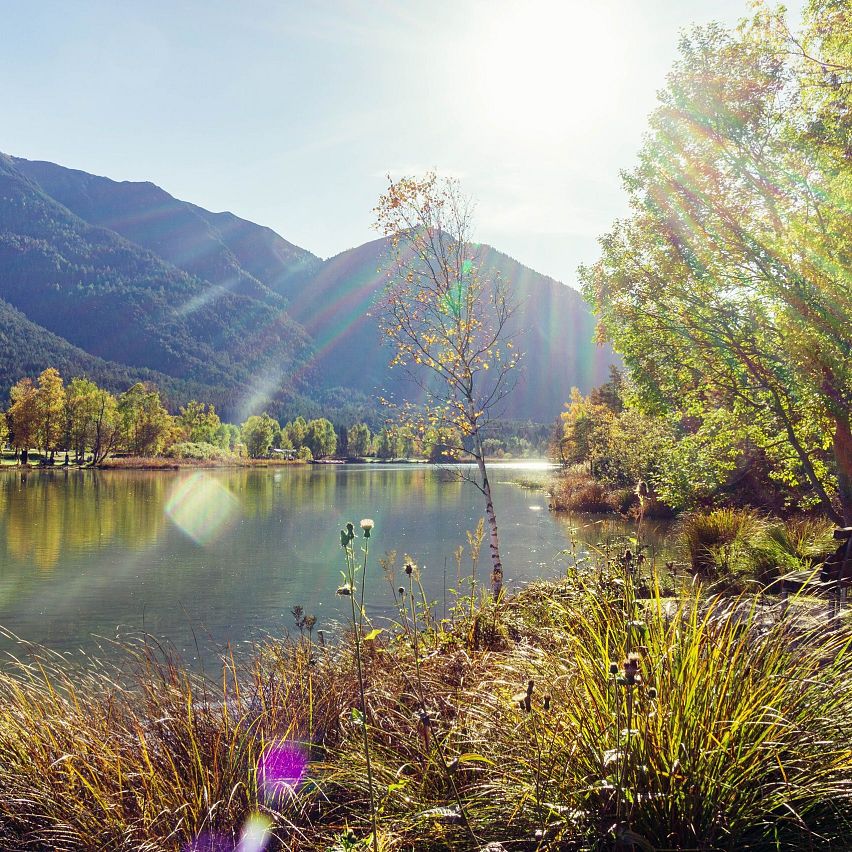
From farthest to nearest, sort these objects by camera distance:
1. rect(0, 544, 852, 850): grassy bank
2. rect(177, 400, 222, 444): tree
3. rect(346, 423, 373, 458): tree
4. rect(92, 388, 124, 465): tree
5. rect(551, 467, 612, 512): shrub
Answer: rect(346, 423, 373, 458): tree
rect(177, 400, 222, 444): tree
rect(92, 388, 124, 465): tree
rect(551, 467, 612, 512): shrub
rect(0, 544, 852, 850): grassy bank

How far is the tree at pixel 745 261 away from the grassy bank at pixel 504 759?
694 cm

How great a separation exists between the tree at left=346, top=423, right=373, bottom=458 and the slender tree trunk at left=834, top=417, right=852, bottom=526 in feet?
458

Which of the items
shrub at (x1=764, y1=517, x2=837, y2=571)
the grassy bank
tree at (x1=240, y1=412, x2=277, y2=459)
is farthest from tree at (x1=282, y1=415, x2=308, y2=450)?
the grassy bank

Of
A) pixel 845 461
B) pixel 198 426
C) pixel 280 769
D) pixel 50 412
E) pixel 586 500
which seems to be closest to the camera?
pixel 280 769

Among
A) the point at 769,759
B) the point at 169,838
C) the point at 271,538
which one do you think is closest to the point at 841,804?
the point at 769,759

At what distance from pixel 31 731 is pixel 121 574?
47.3 feet

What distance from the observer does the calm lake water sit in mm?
12219

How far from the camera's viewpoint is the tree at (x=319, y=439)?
132375mm

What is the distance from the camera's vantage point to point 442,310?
970cm

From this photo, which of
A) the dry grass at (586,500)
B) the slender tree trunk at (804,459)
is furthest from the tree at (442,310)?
the dry grass at (586,500)

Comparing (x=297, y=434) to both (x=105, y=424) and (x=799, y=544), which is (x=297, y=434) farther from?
(x=799, y=544)

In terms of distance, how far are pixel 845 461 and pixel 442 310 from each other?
6.46 metres

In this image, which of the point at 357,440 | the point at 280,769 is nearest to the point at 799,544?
Result: the point at 280,769

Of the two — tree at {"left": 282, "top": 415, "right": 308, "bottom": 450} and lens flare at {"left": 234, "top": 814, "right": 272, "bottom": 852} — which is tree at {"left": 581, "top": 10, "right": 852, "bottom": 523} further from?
tree at {"left": 282, "top": 415, "right": 308, "bottom": 450}
